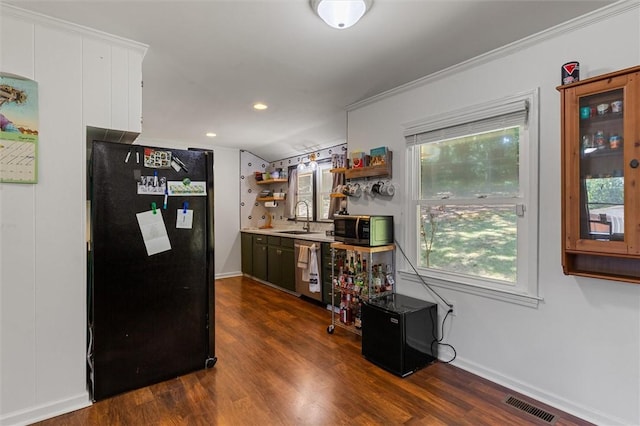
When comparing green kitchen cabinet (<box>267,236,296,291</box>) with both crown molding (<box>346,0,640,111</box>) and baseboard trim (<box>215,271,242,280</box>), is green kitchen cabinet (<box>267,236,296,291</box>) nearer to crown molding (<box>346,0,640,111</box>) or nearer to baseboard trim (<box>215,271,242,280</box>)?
baseboard trim (<box>215,271,242,280</box>)

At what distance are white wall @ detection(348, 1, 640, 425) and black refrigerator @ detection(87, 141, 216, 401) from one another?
6.94ft

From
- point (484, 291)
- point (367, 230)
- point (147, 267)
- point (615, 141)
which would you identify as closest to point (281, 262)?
point (367, 230)

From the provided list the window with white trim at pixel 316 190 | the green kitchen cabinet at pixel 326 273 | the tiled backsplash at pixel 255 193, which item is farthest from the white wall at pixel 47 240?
the tiled backsplash at pixel 255 193

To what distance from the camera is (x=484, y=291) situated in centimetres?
246

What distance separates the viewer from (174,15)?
1929 mm

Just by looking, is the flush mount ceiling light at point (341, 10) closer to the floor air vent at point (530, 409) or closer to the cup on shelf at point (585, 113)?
the cup on shelf at point (585, 113)

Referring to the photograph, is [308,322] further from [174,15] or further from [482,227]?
[174,15]

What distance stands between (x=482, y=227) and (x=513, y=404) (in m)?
1.25

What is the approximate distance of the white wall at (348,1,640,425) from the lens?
6.04ft

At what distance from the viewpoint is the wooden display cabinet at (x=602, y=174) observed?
5.52 feet

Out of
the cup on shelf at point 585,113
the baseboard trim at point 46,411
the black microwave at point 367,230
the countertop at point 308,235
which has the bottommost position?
the baseboard trim at point 46,411

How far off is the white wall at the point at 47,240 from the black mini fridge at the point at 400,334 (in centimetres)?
210

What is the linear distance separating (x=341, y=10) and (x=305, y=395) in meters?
2.46

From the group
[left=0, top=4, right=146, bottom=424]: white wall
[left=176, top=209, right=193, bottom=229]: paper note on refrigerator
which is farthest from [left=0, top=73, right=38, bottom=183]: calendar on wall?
[left=176, top=209, right=193, bottom=229]: paper note on refrigerator
